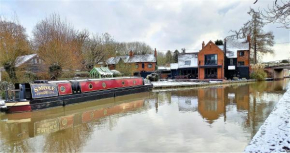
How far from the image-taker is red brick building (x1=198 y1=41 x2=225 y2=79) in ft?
111

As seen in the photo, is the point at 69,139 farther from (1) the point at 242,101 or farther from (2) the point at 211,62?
(2) the point at 211,62

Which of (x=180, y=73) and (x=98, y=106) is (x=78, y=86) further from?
(x=180, y=73)

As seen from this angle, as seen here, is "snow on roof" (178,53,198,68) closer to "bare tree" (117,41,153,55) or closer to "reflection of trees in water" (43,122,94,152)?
"bare tree" (117,41,153,55)

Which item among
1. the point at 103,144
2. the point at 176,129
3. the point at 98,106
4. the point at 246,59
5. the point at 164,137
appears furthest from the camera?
the point at 246,59

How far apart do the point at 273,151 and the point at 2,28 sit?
18206 mm

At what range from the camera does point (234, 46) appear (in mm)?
36062

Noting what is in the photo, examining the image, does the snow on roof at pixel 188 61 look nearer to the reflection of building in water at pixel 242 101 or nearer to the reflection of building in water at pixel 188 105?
the reflection of building in water at pixel 242 101

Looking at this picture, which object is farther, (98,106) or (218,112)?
(98,106)

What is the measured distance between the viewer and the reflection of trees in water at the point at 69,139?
6.39m

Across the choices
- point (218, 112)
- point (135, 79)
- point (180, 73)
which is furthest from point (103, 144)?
point (180, 73)

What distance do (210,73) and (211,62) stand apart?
1759 mm

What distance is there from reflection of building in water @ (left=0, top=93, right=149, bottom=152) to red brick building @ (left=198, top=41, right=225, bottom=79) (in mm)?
25207

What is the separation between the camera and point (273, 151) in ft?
14.5

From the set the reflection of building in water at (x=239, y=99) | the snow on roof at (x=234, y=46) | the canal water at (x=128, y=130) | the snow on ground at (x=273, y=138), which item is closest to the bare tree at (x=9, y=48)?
the canal water at (x=128, y=130)
